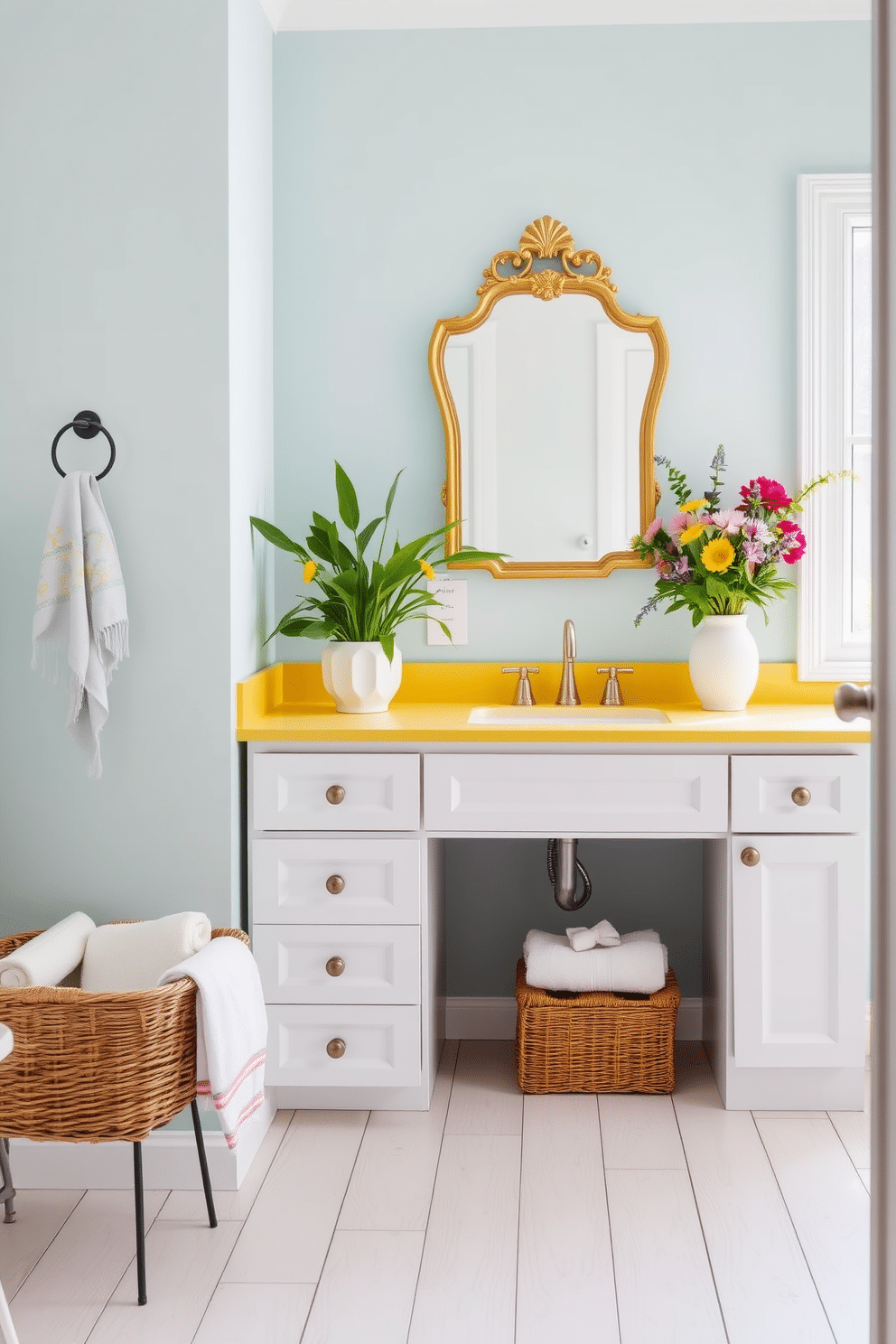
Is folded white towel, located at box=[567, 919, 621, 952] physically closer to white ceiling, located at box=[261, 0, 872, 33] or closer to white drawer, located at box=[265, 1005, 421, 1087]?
white drawer, located at box=[265, 1005, 421, 1087]

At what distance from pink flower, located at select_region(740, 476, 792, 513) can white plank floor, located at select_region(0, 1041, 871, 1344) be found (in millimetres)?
1361

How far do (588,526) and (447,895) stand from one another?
1007 mm

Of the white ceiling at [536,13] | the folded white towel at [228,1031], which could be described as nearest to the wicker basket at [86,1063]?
the folded white towel at [228,1031]

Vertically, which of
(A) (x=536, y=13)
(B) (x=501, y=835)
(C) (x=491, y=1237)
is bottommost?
(C) (x=491, y=1237)

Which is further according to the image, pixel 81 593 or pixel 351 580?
pixel 351 580

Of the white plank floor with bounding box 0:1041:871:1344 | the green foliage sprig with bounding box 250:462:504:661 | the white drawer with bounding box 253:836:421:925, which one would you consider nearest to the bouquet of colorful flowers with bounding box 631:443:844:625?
the green foliage sprig with bounding box 250:462:504:661

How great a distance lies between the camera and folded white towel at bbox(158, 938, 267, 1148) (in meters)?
2.09

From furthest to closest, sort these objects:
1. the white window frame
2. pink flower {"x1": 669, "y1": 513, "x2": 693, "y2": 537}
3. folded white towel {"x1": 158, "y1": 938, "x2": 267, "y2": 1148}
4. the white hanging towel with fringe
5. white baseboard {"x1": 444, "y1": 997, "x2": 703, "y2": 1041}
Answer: white baseboard {"x1": 444, "y1": 997, "x2": 703, "y2": 1041} < the white window frame < pink flower {"x1": 669, "y1": 513, "x2": 693, "y2": 537} < the white hanging towel with fringe < folded white towel {"x1": 158, "y1": 938, "x2": 267, "y2": 1148}

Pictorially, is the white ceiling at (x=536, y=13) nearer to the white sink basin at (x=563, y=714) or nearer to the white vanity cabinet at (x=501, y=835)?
the white sink basin at (x=563, y=714)

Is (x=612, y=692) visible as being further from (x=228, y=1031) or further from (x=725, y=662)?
(x=228, y=1031)

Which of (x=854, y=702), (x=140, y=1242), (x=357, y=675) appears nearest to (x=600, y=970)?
(x=357, y=675)

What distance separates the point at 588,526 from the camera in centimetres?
304

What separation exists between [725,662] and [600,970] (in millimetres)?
769

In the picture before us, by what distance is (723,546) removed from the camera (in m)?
2.80
